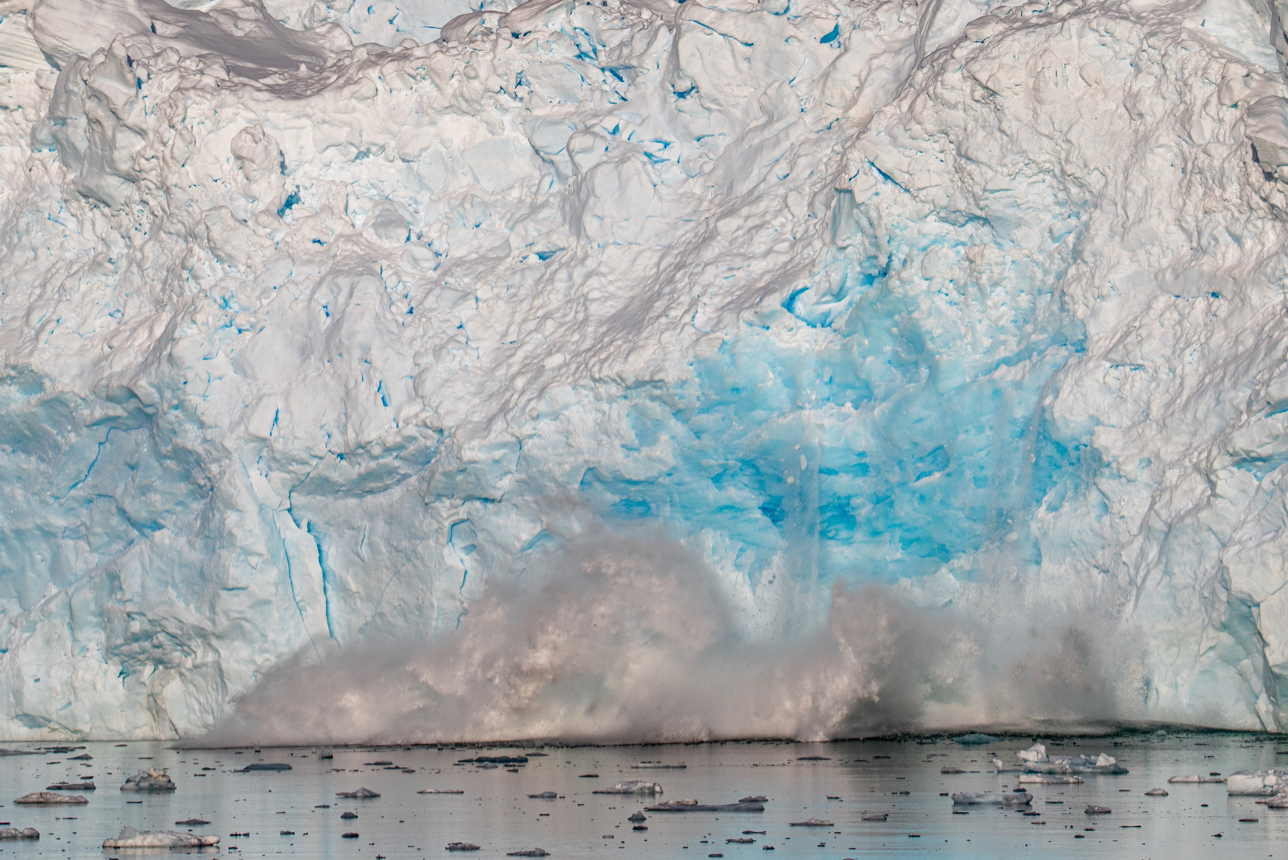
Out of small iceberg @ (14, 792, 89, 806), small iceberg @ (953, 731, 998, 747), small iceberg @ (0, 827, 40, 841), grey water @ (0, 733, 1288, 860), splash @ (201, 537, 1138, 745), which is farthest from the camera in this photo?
splash @ (201, 537, 1138, 745)

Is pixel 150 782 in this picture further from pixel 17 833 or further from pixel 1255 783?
pixel 1255 783

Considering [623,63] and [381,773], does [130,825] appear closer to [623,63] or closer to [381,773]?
[381,773]

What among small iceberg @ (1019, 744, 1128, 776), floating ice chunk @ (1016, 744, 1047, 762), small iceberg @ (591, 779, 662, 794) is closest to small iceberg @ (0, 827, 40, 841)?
small iceberg @ (591, 779, 662, 794)

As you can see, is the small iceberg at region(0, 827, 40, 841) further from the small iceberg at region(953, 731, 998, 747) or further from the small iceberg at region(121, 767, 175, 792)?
the small iceberg at region(953, 731, 998, 747)

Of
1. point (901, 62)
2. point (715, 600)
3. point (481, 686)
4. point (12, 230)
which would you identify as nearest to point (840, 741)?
point (715, 600)

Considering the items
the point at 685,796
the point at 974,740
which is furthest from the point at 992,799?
the point at 974,740

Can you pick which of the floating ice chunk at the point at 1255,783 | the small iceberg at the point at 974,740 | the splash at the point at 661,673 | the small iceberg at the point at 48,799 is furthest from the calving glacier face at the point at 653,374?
the small iceberg at the point at 48,799
